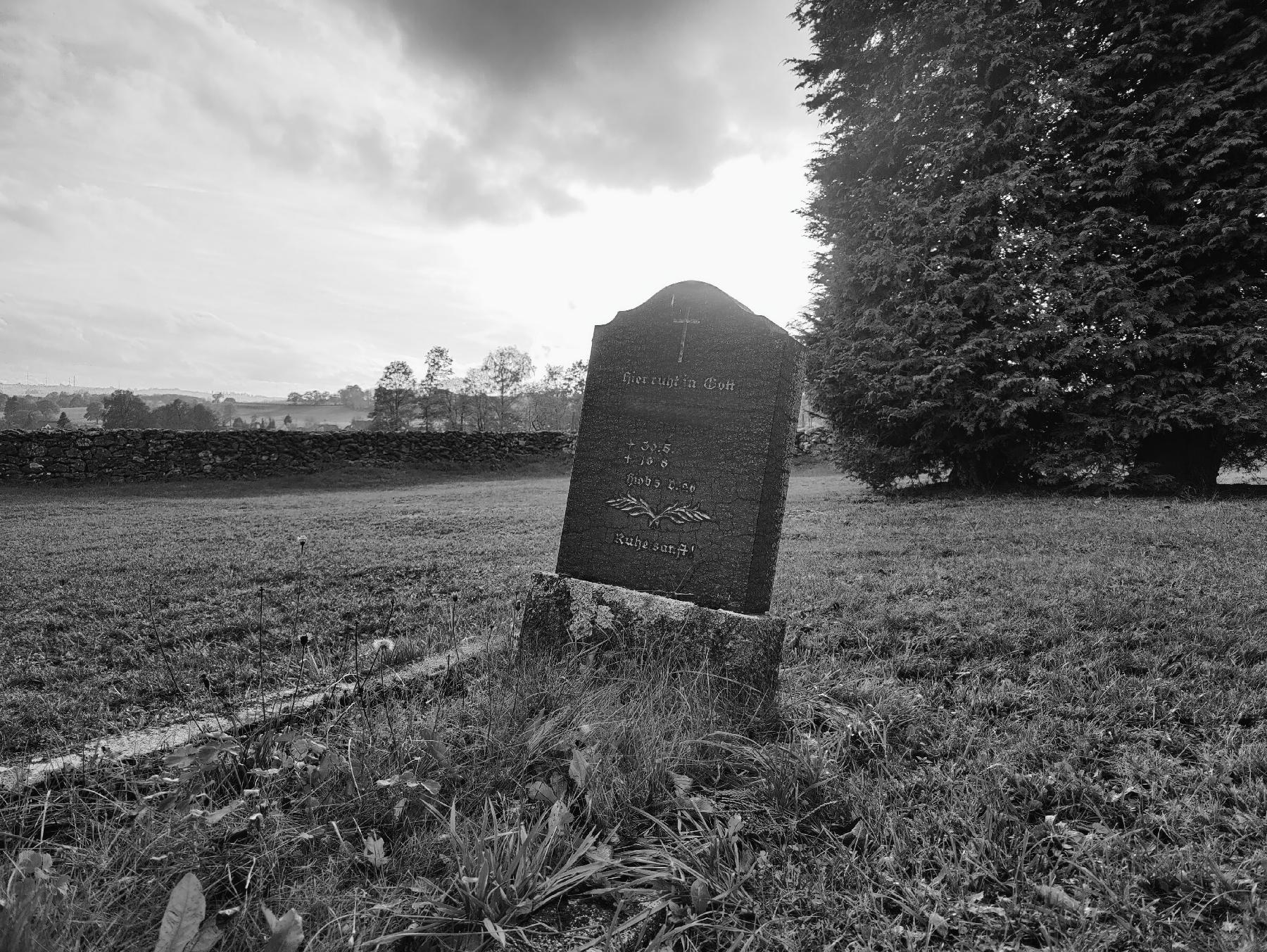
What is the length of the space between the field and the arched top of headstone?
1903mm

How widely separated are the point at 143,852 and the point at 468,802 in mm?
871

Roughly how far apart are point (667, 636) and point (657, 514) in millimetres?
713

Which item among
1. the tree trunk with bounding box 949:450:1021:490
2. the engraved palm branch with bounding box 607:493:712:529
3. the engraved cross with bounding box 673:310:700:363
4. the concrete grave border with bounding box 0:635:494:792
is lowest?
the concrete grave border with bounding box 0:635:494:792

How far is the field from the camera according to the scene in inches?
64.5

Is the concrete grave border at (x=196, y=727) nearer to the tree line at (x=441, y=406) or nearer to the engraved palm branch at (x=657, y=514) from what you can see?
the engraved palm branch at (x=657, y=514)

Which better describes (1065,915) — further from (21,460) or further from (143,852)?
(21,460)

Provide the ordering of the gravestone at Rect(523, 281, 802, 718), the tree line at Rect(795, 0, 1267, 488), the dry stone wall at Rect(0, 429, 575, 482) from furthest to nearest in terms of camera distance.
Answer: the dry stone wall at Rect(0, 429, 575, 482) → the tree line at Rect(795, 0, 1267, 488) → the gravestone at Rect(523, 281, 802, 718)

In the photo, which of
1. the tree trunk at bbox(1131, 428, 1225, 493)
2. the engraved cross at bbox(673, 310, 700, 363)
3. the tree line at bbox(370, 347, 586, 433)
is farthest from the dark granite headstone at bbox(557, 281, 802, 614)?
the tree line at bbox(370, 347, 586, 433)

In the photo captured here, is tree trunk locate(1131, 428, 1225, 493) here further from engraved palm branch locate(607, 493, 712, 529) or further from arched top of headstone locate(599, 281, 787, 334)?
engraved palm branch locate(607, 493, 712, 529)

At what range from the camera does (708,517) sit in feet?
11.2

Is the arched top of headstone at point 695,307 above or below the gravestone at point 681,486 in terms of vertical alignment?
above

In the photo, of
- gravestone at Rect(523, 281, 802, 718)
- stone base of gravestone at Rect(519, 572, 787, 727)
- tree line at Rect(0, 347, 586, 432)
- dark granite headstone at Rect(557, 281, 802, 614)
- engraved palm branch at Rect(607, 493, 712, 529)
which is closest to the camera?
stone base of gravestone at Rect(519, 572, 787, 727)

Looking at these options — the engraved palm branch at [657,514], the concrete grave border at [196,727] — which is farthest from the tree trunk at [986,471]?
the concrete grave border at [196,727]

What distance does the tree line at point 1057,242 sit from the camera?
990 cm
